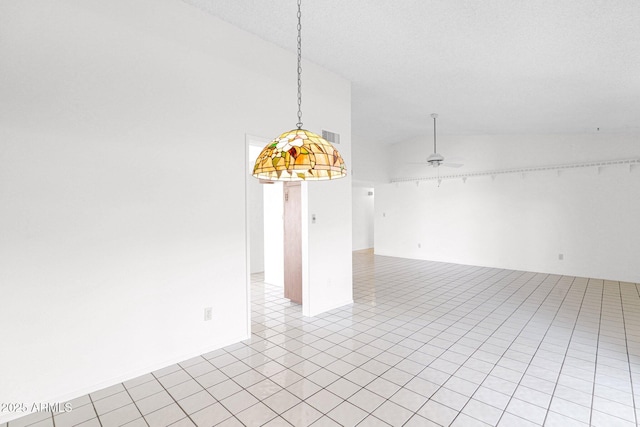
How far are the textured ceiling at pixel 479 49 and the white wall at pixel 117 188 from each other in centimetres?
80

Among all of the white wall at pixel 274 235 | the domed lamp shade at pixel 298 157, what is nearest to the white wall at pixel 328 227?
the white wall at pixel 274 235

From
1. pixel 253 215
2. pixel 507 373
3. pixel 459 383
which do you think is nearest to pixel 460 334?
Result: pixel 507 373

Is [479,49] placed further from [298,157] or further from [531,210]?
[531,210]

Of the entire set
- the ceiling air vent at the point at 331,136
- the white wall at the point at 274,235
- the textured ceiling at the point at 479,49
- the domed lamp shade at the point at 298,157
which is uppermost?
the textured ceiling at the point at 479,49

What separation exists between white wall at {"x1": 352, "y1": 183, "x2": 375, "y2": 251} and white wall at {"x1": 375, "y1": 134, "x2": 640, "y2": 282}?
1.63m

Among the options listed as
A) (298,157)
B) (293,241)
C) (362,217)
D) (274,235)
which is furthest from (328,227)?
(362,217)

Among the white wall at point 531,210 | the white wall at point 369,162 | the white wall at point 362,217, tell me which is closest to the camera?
the white wall at point 531,210

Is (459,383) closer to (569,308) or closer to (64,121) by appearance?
(569,308)

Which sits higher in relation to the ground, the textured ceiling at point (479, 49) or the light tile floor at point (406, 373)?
the textured ceiling at point (479, 49)

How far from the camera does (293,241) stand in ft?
15.8

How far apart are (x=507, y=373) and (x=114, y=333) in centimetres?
345

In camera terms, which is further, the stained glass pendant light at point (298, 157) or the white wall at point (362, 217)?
the white wall at point (362, 217)

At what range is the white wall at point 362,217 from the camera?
35.2ft

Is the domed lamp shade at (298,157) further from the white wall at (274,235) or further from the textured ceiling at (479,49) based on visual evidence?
the white wall at (274,235)
